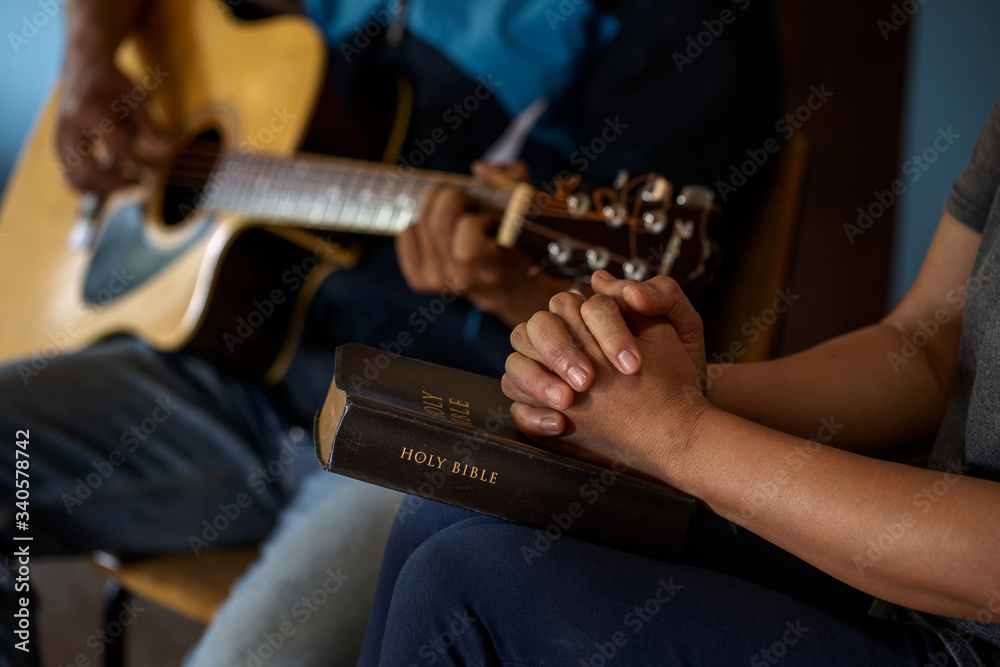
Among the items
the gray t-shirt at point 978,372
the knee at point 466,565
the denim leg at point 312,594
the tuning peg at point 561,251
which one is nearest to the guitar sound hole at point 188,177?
the denim leg at point 312,594

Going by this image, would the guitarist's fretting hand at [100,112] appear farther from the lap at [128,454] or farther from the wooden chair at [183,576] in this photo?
the wooden chair at [183,576]

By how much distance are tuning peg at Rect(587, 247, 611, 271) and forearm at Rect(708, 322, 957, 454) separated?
0.19 m

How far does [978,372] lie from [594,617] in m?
0.32

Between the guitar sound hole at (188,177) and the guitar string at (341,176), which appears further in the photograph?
the guitar sound hole at (188,177)

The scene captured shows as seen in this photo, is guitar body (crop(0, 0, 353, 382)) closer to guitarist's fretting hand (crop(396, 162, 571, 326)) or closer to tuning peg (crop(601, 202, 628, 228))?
guitarist's fretting hand (crop(396, 162, 571, 326))

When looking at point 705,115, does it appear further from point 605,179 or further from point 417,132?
point 417,132

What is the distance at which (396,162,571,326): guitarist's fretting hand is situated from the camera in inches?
33.2

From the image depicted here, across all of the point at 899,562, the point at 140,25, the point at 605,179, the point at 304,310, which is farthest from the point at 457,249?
the point at 140,25

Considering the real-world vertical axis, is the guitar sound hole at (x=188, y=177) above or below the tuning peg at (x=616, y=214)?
below

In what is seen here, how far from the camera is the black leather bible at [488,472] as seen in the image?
1.51 feet

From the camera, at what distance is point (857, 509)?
0.44 metres

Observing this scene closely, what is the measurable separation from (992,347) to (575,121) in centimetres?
80

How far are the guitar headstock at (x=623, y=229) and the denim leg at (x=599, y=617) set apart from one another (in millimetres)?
309

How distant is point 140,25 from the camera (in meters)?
1.46
